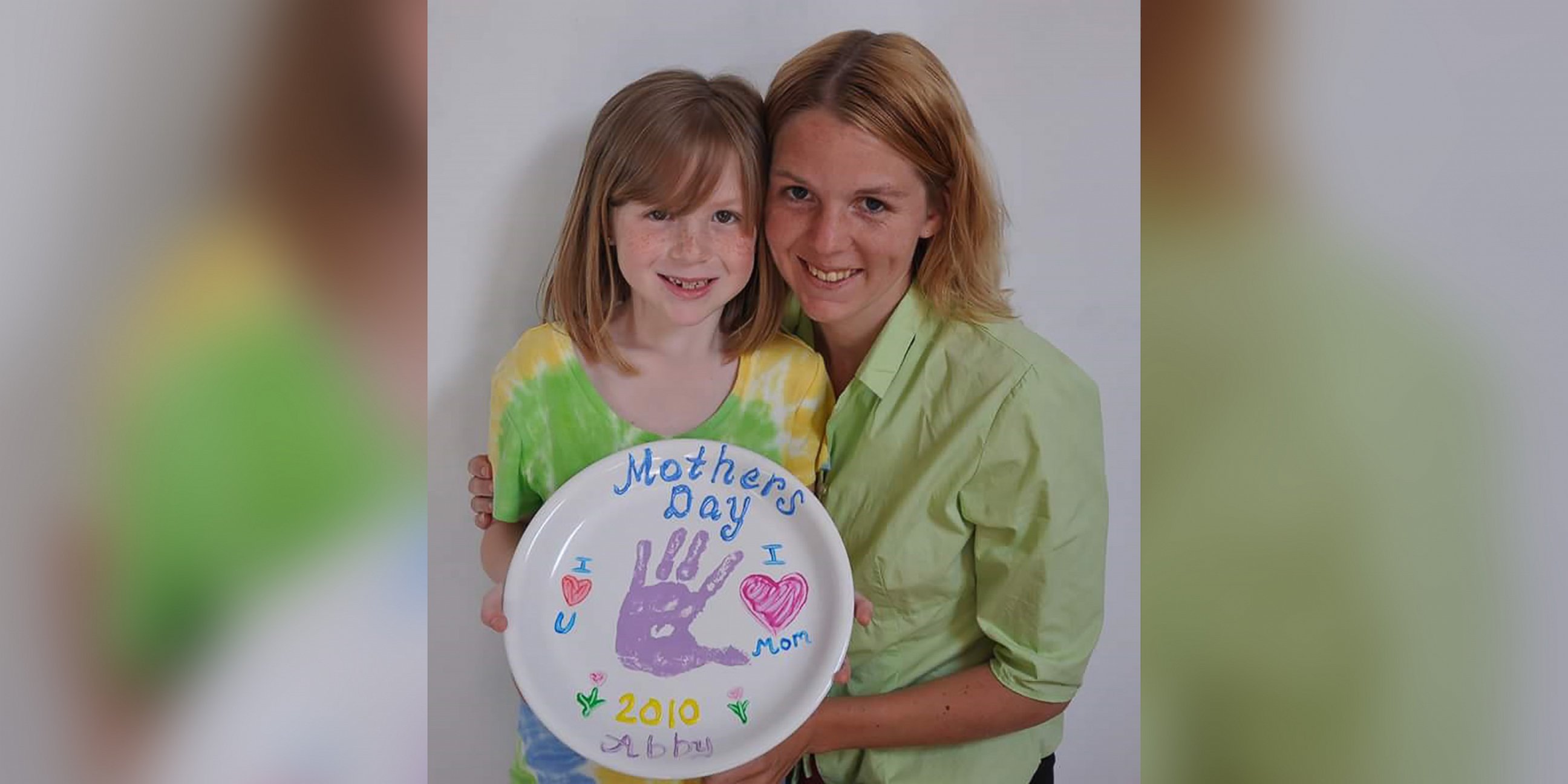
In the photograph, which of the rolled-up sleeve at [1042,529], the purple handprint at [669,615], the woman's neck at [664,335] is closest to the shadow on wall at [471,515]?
the woman's neck at [664,335]

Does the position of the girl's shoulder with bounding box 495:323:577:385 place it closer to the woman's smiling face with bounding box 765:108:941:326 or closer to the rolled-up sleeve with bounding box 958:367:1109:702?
the woman's smiling face with bounding box 765:108:941:326

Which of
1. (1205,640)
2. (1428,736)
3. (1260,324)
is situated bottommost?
(1428,736)

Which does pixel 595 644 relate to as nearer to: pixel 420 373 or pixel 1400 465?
pixel 420 373

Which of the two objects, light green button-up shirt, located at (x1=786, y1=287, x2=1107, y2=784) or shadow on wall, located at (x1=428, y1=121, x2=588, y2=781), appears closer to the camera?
light green button-up shirt, located at (x1=786, y1=287, x2=1107, y2=784)

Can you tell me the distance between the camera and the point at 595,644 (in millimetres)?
1302

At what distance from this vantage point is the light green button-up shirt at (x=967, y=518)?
127 cm

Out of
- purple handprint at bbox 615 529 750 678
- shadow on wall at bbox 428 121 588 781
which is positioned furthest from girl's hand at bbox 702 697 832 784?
shadow on wall at bbox 428 121 588 781

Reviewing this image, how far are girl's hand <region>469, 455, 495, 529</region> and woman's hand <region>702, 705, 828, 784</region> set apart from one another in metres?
0.42

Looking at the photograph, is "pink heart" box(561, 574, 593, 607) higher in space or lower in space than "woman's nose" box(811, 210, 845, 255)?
lower

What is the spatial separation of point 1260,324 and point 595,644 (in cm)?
93

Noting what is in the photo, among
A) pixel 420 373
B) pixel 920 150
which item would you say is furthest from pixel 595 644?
pixel 920 150

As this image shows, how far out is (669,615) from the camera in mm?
1312

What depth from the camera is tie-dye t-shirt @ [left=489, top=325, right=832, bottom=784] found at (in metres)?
1.36

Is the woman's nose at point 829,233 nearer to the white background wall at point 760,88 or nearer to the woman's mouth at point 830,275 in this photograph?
the woman's mouth at point 830,275
